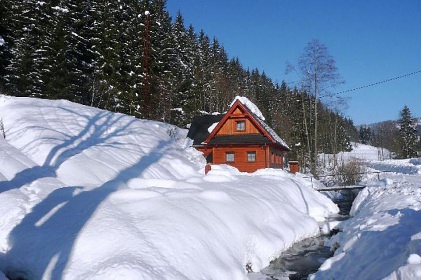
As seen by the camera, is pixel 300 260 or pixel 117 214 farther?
pixel 300 260

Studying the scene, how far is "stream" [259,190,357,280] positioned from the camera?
1009cm

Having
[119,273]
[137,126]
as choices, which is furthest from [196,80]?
[119,273]

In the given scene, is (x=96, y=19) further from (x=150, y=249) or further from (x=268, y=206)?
(x=150, y=249)

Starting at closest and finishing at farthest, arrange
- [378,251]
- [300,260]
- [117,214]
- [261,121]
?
[378,251] → [117,214] → [300,260] → [261,121]

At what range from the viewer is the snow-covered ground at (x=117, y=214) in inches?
296

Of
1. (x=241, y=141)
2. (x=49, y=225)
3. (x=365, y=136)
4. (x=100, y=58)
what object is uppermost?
(x=365, y=136)

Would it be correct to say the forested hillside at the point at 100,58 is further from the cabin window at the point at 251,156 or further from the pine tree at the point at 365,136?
the pine tree at the point at 365,136

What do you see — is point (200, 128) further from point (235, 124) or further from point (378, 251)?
point (378, 251)

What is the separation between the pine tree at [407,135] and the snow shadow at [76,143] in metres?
59.3

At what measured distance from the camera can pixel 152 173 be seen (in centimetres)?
1627

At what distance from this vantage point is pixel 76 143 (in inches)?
636

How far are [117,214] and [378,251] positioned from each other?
5.85 meters

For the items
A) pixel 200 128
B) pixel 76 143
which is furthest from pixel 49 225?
pixel 200 128

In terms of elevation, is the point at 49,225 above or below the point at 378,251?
above
